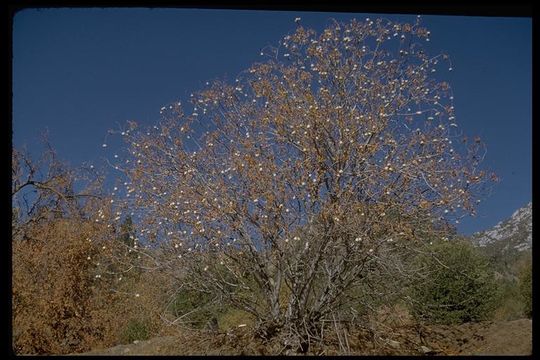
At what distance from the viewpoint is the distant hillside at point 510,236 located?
5.43 meters

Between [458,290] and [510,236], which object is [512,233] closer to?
[510,236]

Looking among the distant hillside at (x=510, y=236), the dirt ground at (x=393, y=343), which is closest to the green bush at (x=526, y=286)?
the distant hillside at (x=510, y=236)

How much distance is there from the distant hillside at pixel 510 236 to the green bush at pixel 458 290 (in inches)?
12.7

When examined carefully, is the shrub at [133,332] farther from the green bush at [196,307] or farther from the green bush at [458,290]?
the green bush at [458,290]

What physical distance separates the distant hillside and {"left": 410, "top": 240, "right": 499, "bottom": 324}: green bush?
32 cm

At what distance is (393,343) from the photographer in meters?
5.52

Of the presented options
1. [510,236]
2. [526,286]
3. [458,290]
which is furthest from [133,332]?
[526,286]

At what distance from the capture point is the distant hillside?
5.43m

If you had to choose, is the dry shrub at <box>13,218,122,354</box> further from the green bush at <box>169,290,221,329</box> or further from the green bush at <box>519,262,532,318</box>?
the green bush at <box>519,262,532,318</box>

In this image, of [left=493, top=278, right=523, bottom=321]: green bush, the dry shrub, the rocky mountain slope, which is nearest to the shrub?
the dry shrub

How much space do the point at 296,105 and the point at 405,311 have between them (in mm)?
2740

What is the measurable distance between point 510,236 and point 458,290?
128 centimetres

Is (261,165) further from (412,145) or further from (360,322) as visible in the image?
(360,322)

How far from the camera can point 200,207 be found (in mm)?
5375
